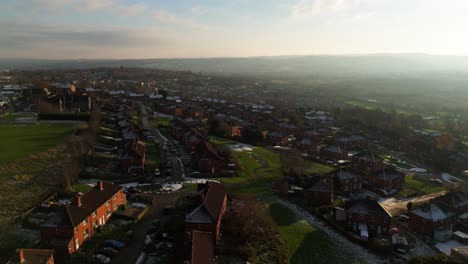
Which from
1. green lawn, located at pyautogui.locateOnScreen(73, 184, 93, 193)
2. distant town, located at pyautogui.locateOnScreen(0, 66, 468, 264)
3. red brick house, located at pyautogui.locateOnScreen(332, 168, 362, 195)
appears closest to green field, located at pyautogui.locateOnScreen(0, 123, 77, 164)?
distant town, located at pyautogui.locateOnScreen(0, 66, 468, 264)

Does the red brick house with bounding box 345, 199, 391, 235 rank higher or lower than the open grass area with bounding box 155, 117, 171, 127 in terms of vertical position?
lower

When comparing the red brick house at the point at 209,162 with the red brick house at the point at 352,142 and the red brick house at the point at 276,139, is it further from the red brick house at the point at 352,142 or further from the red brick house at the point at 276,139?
the red brick house at the point at 352,142

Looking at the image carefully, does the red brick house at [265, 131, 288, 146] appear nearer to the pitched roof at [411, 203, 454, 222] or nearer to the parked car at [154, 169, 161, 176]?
the parked car at [154, 169, 161, 176]

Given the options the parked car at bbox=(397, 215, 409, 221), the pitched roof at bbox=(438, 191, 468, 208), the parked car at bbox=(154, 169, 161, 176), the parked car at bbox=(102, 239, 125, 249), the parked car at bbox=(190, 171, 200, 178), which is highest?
the parked car at bbox=(102, 239, 125, 249)

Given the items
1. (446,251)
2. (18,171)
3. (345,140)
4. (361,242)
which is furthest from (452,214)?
(18,171)

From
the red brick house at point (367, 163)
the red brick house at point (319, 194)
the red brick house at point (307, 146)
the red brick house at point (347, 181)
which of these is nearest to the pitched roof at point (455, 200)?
the red brick house at point (347, 181)

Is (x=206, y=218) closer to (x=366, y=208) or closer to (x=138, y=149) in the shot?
(x=366, y=208)
